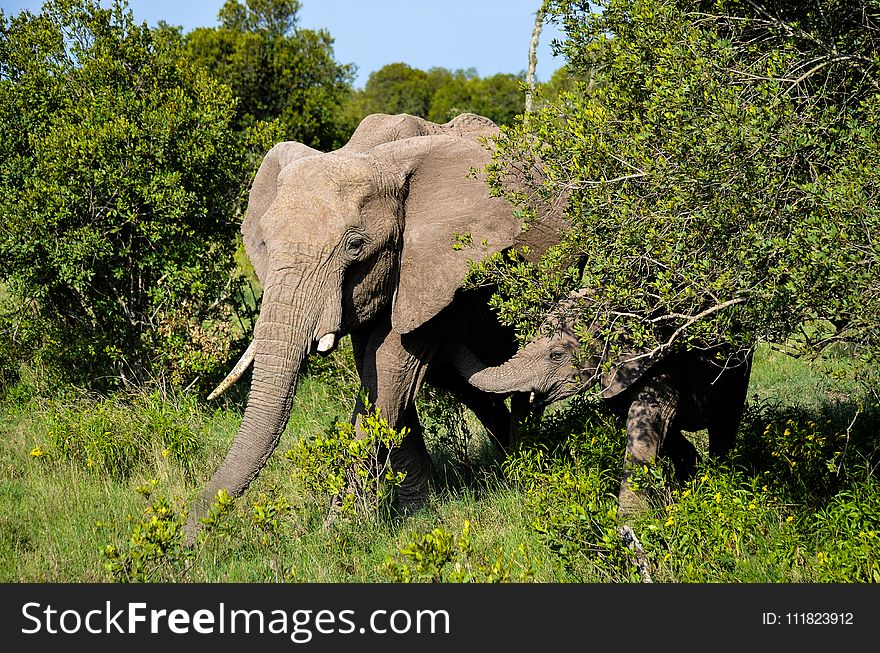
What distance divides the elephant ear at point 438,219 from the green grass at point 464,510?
1261mm

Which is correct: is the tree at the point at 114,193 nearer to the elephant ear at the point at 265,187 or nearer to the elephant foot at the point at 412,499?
the elephant ear at the point at 265,187

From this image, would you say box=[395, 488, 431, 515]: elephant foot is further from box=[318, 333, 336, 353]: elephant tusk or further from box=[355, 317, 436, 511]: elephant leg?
box=[318, 333, 336, 353]: elephant tusk

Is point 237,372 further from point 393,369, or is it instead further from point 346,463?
point 393,369

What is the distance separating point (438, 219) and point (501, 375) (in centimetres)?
99

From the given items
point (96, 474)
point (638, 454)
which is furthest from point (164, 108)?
point (638, 454)

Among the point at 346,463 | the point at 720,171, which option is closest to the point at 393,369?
the point at 346,463

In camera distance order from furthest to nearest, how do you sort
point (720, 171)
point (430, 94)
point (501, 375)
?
point (430, 94) → point (501, 375) → point (720, 171)

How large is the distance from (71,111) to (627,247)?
Result: 213 inches

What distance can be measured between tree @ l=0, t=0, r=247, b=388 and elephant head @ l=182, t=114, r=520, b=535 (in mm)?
2185

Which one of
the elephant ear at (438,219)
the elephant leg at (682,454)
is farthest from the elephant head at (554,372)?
the elephant leg at (682,454)

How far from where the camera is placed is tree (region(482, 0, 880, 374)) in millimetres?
4016

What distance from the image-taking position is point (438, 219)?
5.74m

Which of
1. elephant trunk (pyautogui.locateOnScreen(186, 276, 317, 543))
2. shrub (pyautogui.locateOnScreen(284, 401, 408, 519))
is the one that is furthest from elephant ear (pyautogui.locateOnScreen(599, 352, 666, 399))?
elephant trunk (pyautogui.locateOnScreen(186, 276, 317, 543))
